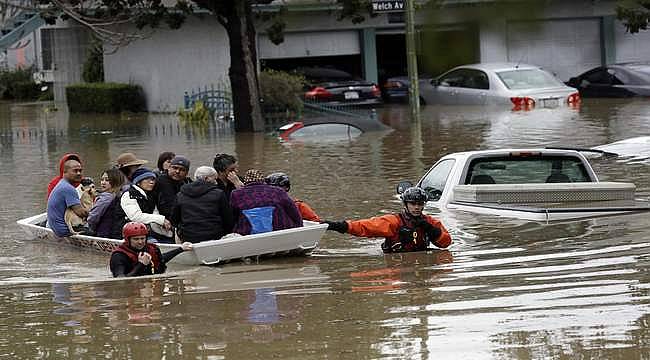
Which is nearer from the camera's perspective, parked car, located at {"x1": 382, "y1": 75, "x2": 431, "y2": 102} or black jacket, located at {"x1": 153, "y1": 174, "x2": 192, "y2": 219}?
black jacket, located at {"x1": 153, "y1": 174, "x2": 192, "y2": 219}

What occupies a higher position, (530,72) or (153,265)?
(530,72)

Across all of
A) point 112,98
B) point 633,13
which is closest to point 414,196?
point 633,13

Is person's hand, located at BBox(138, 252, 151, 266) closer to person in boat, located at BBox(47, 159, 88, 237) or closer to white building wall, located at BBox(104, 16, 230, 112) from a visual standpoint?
person in boat, located at BBox(47, 159, 88, 237)

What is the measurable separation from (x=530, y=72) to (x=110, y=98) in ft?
50.8

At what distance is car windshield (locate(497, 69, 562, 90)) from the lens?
32.1 meters

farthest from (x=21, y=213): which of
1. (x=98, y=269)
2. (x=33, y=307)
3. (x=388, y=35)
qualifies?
(x=388, y=35)

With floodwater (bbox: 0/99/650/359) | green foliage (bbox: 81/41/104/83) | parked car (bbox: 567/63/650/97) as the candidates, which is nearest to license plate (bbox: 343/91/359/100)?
parked car (bbox: 567/63/650/97)

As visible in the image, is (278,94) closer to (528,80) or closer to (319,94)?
(319,94)

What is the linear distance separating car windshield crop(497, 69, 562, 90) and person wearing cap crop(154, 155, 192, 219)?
20044 millimetres

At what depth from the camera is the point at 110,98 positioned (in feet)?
133

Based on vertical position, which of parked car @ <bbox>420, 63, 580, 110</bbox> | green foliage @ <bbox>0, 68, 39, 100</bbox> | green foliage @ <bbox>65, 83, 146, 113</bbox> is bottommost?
parked car @ <bbox>420, 63, 580, 110</bbox>

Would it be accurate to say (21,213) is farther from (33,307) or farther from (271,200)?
(33,307)

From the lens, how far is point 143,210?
42.0 ft

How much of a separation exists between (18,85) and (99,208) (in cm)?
4016
